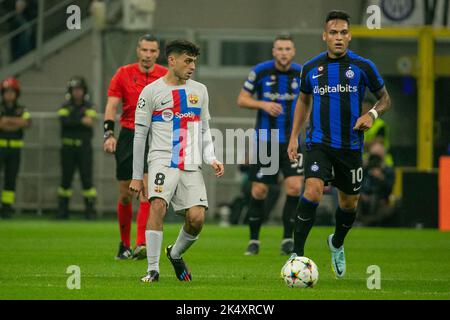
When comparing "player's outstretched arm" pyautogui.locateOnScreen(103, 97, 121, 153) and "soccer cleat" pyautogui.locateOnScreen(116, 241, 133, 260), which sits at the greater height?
"player's outstretched arm" pyautogui.locateOnScreen(103, 97, 121, 153)

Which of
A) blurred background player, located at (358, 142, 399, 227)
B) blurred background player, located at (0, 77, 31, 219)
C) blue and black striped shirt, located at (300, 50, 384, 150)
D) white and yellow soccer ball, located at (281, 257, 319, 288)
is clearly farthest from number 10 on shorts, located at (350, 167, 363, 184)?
blurred background player, located at (0, 77, 31, 219)

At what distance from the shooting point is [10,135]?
2188cm

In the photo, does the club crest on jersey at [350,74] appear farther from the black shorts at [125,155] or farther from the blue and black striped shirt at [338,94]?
the black shorts at [125,155]

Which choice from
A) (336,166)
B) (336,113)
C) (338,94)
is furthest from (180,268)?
(338,94)

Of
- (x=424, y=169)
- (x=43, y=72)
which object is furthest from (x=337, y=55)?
(x=43, y=72)

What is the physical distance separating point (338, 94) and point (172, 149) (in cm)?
182

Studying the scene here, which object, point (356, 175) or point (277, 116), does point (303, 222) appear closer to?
point (356, 175)

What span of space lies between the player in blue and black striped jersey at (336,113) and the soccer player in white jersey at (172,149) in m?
1.21

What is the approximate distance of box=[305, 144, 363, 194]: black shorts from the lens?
1120cm

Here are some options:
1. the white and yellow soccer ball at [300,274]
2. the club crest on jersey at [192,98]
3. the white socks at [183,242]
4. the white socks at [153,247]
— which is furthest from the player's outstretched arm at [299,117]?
the white socks at [153,247]

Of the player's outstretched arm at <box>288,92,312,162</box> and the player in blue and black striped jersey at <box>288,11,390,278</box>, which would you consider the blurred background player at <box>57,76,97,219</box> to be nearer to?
the player's outstretched arm at <box>288,92,312,162</box>
